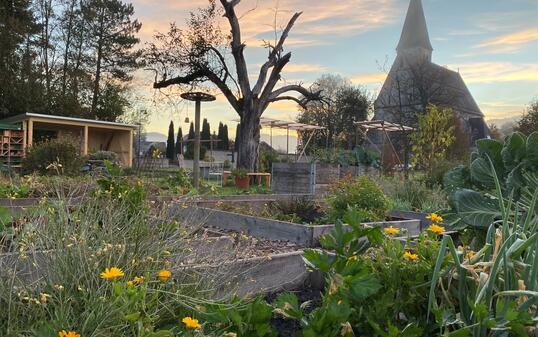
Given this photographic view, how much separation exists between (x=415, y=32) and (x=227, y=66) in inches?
1388

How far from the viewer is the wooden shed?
17.8 metres

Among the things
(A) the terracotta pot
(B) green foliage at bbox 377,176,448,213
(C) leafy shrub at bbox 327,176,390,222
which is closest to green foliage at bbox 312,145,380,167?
(A) the terracotta pot

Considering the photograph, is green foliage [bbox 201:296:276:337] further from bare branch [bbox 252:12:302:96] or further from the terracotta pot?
bare branch [bbox 252:12:302:96]

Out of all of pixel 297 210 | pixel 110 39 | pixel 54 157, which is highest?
pixel 110 39

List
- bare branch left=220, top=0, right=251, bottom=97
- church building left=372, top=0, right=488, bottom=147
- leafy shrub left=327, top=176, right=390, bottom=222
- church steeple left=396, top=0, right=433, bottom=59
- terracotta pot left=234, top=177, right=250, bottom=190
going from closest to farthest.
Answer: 1. leafy shrub left=327, top=176, right=390, bottom=222
2. terracotta pot left=234, top=177, right=250, bottom=190
3. bare branch left=220, top=0, right=251, bottom=97
4. church building left=372, top=0, right=488, bottom=147
5. church steeple left=396, top=0, right=433, bottom=59

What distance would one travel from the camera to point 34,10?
75.2 feet

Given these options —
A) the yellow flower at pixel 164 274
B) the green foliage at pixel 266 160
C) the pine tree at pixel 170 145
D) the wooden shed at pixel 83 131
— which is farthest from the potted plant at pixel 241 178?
the pine tree at pixel 170 145

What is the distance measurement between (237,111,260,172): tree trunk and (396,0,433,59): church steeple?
33.8 metres

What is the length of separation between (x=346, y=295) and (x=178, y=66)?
17869 mm

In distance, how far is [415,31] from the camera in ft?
154

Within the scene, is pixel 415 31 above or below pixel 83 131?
above

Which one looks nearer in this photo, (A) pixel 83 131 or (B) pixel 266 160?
(B) pixel 266 160

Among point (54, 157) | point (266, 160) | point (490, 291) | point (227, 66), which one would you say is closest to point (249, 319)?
point (490, 291)

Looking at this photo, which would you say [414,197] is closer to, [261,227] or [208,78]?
[261,227]
